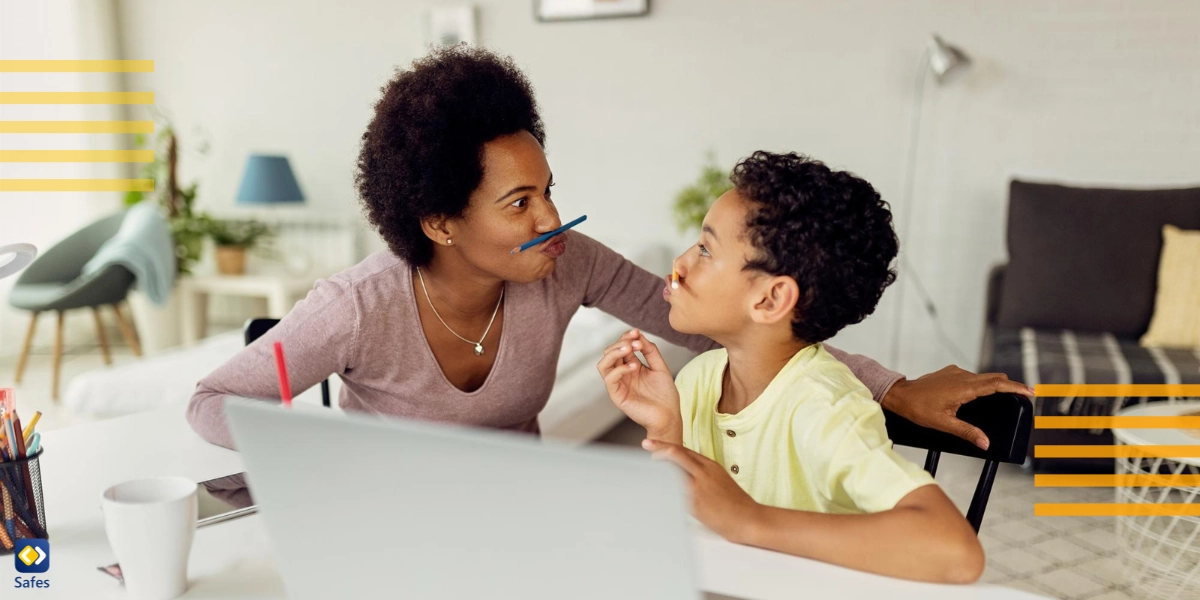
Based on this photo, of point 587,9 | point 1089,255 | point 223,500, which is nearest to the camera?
point 223,500

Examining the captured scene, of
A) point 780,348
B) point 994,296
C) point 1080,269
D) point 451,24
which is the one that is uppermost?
point 451,24

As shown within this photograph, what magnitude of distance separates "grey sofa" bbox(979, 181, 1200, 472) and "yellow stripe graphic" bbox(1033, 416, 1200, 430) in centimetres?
22

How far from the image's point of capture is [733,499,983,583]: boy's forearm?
762 millimetres

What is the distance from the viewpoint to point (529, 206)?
131 centimetres

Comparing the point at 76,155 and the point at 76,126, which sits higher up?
the point at 76,126

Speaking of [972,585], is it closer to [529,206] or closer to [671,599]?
[671,599]

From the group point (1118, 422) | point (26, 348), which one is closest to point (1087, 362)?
point (1118, 422)

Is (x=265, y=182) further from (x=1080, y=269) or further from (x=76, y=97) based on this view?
(x=1080, y=269)

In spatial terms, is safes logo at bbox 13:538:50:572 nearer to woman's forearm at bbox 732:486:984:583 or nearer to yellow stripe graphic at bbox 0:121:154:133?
woman's forearm at bbox 732:486:984:583

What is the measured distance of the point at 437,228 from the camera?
1334 mm

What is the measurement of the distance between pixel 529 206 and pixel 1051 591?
1.59 m

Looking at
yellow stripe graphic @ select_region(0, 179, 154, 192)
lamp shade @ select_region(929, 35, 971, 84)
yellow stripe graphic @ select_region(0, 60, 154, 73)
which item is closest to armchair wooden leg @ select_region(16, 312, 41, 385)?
yellow stripe graphic @ select_region(0, 179, 154, 192)

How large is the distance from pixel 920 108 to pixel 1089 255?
796 mm

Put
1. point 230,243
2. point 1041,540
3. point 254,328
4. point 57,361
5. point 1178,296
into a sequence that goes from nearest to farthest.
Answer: point 254,328
point 1041,540
point 1178,296
point 57,361
point 230,243
